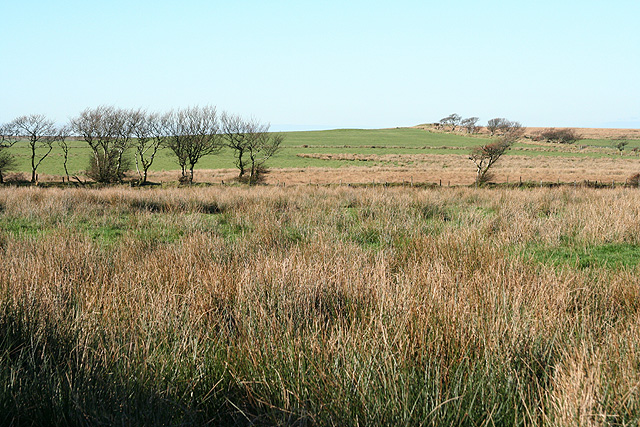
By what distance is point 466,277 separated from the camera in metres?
5.19

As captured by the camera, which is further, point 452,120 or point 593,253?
point 452,120

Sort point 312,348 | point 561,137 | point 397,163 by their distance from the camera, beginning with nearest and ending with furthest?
1. point 312,348
2. point 397,163
3. point 561,137

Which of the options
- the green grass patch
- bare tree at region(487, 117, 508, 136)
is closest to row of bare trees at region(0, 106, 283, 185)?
the green grass patch

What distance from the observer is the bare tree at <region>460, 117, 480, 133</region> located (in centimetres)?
12188

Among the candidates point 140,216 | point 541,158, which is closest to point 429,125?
point 541,158

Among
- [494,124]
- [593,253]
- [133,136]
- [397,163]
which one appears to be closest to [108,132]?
[133,136]

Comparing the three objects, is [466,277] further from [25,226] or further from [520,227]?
[25,226]

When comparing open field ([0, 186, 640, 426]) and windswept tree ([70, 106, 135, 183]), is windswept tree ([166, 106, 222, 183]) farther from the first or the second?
open field ([0, 186, 640, 426])

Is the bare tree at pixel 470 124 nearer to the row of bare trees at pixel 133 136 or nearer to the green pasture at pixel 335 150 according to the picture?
the green pasture at pixel 335 150

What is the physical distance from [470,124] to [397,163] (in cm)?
7317

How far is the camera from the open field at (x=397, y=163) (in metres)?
46.6

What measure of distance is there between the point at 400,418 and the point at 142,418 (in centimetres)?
136

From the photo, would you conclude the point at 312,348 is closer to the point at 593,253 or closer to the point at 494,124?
the point at 593,253

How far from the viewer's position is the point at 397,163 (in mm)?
64125
